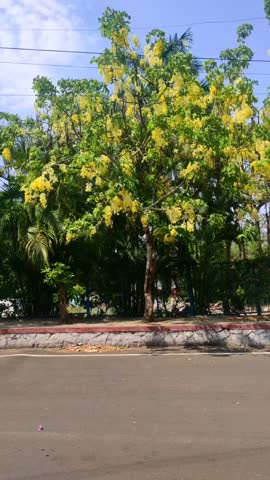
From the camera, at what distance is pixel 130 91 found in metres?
12.1

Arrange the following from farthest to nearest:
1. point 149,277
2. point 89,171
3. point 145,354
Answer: point 149,277 < point 89,171 < point 145,354

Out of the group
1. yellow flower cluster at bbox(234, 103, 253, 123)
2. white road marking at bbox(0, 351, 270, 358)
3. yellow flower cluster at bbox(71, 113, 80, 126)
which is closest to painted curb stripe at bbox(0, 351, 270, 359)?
white road marking at bbox(0, 351, 270, 358)

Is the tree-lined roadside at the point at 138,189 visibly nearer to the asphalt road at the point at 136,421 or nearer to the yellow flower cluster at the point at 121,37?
the yellow flower cluster at the point at 121,37

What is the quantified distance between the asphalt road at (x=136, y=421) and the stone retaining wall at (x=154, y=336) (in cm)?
214

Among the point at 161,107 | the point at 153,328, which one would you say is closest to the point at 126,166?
the point at 161,107

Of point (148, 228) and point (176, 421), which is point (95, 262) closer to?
point (148, 228)

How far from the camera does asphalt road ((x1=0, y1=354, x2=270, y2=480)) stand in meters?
4.54

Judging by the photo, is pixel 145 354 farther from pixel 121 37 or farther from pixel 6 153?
pixel 121 37

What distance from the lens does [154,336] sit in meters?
11.8

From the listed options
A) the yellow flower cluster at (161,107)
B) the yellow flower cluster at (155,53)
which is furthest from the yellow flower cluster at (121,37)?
the yellow flower cluster at (161,107)

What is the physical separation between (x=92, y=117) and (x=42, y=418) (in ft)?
25.6

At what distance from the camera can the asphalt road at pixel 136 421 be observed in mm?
4543

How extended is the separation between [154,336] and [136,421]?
5.83 meters

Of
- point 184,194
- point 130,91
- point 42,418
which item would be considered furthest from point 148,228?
point 42,418
